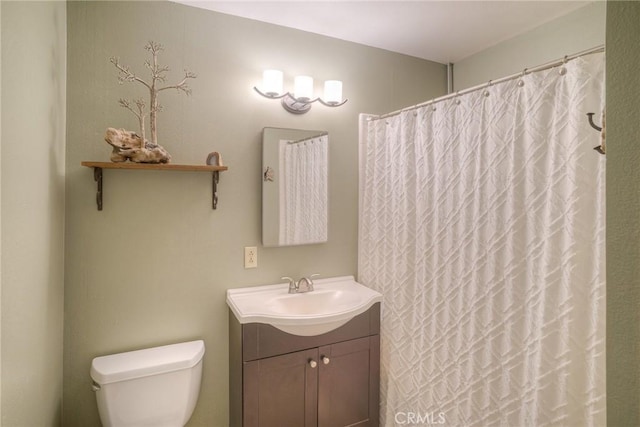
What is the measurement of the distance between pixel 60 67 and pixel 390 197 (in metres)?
1.79

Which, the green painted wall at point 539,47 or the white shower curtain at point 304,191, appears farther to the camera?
the white shower curtain at point 304,191

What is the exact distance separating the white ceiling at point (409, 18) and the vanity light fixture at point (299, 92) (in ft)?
1.11

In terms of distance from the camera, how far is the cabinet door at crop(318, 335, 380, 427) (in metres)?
1.79

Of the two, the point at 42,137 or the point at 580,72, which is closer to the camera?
the point at 580,72

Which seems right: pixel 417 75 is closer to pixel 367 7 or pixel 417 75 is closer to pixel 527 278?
pixel 367 7

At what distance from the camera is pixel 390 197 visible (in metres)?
2.05

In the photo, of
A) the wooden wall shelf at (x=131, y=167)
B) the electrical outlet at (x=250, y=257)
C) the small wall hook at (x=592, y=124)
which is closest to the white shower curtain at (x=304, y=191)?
the electrical outlet at (x=250, y=257)

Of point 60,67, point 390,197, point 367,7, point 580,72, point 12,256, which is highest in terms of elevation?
point 367,7

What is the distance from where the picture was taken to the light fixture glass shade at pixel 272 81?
1.88 meters

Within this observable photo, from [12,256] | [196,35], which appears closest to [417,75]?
[196,35]

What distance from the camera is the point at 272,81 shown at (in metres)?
1.89

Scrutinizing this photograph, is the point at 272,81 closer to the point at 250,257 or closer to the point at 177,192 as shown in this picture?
the point at 177,192

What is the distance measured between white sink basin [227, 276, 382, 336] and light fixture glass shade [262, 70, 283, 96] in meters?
1.16

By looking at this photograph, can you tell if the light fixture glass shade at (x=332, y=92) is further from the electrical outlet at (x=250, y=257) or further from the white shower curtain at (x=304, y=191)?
the electrical outlet at (x=250, y=257)
